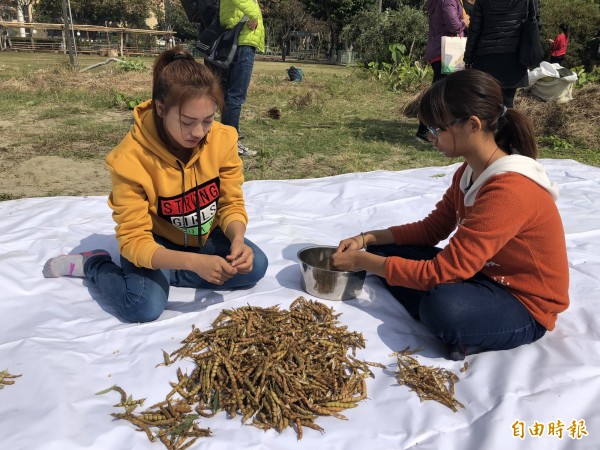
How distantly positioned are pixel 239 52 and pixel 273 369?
3997 mm

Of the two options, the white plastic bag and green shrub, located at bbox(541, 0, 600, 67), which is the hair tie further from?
green shrub, located at bbox(541, 0, 600, 67)

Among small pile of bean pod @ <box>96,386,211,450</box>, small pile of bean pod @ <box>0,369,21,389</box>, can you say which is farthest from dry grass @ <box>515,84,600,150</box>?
small pile of bean pod @ <box>0,369,21,389</box>

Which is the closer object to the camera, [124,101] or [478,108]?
[478,108]

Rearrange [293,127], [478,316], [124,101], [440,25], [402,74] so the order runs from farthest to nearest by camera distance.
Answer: [402,74]
[124,101]
[293,127]
[440,25]
[478,316]

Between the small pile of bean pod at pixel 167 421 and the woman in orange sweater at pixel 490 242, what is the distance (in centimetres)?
95

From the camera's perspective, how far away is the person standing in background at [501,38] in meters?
4.86

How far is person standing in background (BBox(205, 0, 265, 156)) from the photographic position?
16.2 ft

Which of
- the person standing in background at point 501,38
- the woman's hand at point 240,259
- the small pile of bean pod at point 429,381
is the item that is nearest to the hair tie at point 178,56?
the woman's hand at point 240,259

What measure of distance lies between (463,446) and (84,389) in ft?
4.27

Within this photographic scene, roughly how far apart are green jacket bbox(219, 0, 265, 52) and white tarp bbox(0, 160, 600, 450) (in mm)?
2589

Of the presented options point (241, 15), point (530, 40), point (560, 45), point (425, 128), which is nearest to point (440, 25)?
point (425, 128)

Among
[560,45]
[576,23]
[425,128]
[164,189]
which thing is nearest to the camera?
[164,189]

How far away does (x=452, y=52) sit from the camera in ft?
19.0

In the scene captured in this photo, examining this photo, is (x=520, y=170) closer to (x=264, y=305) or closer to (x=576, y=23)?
(x=264, y=305)
